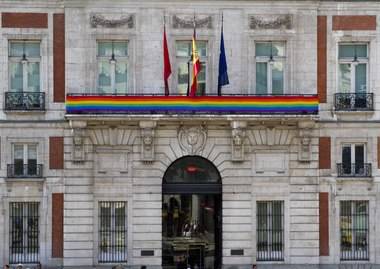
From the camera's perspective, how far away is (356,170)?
1490 inches

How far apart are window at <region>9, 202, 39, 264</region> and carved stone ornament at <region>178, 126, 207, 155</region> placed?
250 inches

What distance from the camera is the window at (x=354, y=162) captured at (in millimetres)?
37781

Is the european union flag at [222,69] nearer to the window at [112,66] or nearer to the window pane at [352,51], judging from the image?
the window at [112,66]

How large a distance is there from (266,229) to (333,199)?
2.97m

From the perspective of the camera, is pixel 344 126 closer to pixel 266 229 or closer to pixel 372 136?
pixel 372 136

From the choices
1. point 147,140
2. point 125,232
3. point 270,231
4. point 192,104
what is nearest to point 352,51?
point 192,104

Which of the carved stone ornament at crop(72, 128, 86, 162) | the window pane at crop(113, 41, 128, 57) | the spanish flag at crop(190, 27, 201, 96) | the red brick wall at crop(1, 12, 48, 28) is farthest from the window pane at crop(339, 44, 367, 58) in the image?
the red brick wall at crop(1, 12, 48, 28)

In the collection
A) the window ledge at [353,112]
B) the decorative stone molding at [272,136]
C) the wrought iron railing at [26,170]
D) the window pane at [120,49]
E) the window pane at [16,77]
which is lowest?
the wrought iron railing at [26,170]

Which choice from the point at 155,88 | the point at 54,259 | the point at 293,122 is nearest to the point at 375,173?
the point at 293,122

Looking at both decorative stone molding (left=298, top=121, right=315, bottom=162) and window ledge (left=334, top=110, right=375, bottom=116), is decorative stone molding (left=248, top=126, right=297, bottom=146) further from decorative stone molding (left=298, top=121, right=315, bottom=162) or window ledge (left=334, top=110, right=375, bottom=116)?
window ledge (left=334, top=110, right=375, bottom=116)

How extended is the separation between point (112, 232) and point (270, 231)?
252 inches

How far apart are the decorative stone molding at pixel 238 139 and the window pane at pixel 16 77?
8660 mm

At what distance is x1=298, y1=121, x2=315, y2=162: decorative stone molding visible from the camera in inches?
1463

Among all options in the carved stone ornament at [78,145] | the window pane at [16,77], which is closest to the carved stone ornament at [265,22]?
the carved stone ornament at [78,145]
